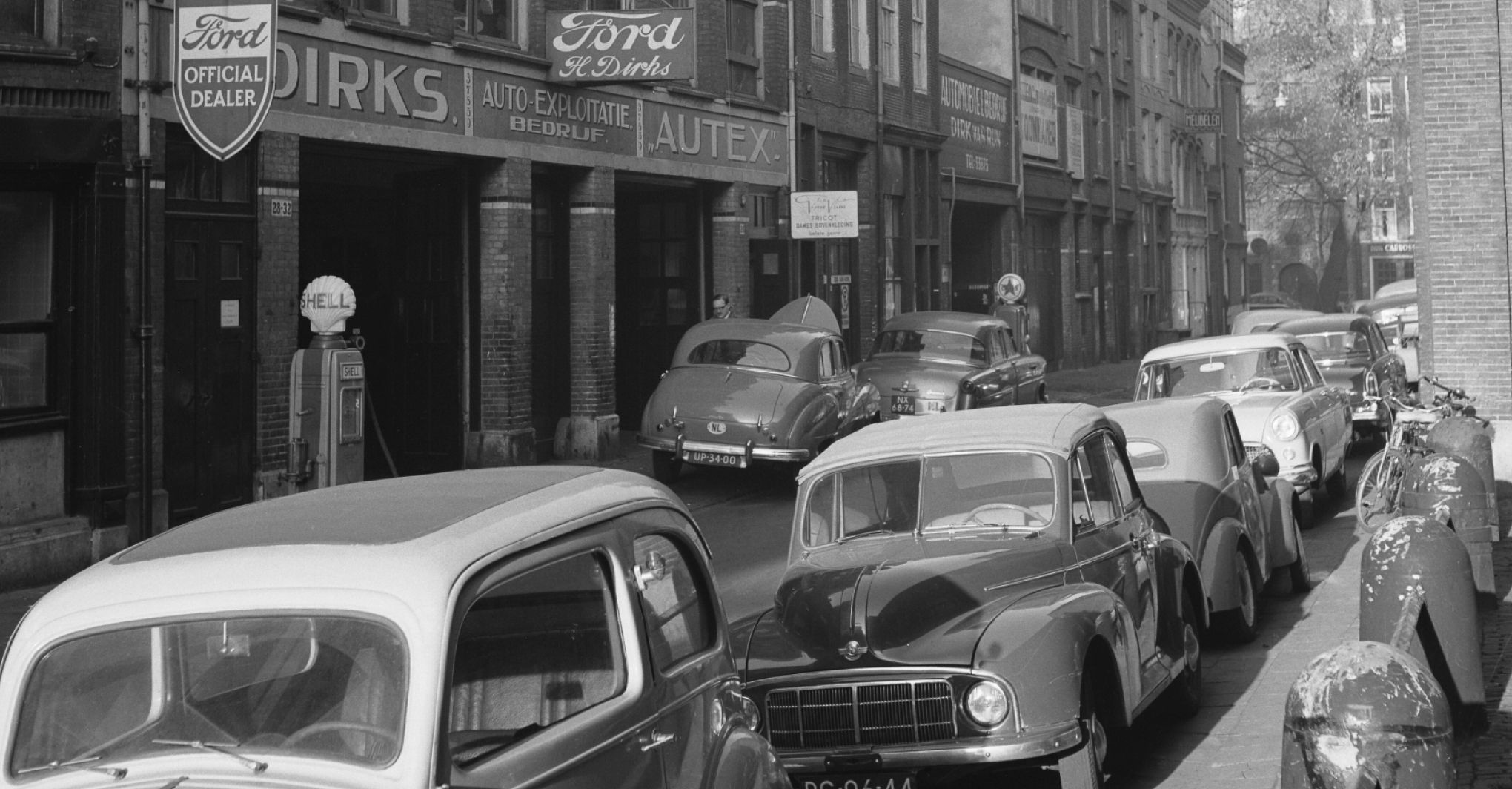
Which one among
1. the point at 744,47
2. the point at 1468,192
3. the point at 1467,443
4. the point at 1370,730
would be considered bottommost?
the point at 1370,730

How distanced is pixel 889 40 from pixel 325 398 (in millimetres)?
20089

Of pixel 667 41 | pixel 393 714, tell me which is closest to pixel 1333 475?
pixel 667 41

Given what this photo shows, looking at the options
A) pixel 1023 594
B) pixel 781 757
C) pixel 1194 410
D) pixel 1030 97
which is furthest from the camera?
pixel 1030 97

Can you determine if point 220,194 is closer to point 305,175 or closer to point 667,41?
point 305,175

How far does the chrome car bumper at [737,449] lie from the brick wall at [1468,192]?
23.0ft

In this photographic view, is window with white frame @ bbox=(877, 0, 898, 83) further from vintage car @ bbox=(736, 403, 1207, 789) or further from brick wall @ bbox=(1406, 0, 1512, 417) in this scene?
vintage car @ bbox=(736, 403, 1207, 789)

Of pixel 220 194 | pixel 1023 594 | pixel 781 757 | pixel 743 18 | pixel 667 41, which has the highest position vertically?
pixel 743 18

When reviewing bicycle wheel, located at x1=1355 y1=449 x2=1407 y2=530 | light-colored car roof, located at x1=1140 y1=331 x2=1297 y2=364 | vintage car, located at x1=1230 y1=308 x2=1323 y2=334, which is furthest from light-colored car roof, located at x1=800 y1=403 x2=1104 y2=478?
vintage car, located at x1=1230 y1=308 x2=1323 y2=334

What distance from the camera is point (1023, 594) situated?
6.47m

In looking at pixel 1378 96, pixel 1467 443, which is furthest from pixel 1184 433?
pixel 1378 96

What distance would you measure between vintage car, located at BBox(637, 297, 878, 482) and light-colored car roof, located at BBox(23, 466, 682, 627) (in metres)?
12.0

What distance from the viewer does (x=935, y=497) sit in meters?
7.14

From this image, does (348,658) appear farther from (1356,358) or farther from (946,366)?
(1356,358)

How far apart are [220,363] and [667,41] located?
22.7 feet
